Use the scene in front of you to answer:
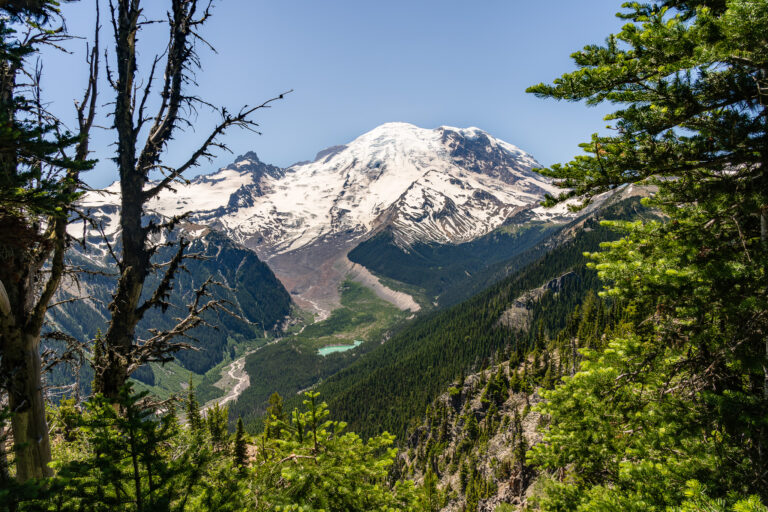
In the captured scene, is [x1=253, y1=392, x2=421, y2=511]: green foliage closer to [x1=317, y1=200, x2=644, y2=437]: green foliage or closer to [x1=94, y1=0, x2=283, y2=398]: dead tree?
[x1=94, y1=0, x2=283, y2=398]: dead tree

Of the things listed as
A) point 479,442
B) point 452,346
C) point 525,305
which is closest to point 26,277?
point 479,442

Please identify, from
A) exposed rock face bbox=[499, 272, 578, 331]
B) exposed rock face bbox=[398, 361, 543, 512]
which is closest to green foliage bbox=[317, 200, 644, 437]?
exposed rock face bbox=[499, 272, 578, 331]

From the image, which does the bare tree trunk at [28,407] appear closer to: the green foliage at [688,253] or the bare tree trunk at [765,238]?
the green foliage at [688,253]

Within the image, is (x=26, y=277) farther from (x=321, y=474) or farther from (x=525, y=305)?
(x=525, y=305)

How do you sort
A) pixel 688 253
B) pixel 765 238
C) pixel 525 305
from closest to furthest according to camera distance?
pixel 765 238 → pixel 688 253 → pixel 525 305

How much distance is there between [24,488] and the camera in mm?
4078

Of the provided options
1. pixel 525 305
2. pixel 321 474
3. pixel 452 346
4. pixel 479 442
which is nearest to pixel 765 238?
pixel 321 474

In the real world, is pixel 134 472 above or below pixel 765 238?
below

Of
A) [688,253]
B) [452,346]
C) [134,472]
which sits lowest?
[452,346]

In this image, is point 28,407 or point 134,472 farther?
point 28,407

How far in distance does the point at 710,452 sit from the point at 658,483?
1.04 m

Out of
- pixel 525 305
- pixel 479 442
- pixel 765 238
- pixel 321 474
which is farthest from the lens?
pixel 525 305

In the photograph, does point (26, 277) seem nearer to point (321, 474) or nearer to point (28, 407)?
point (28, 407)

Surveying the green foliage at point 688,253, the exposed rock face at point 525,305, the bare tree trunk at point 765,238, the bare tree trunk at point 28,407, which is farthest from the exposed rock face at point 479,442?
the exposed rock face at point 525,305
